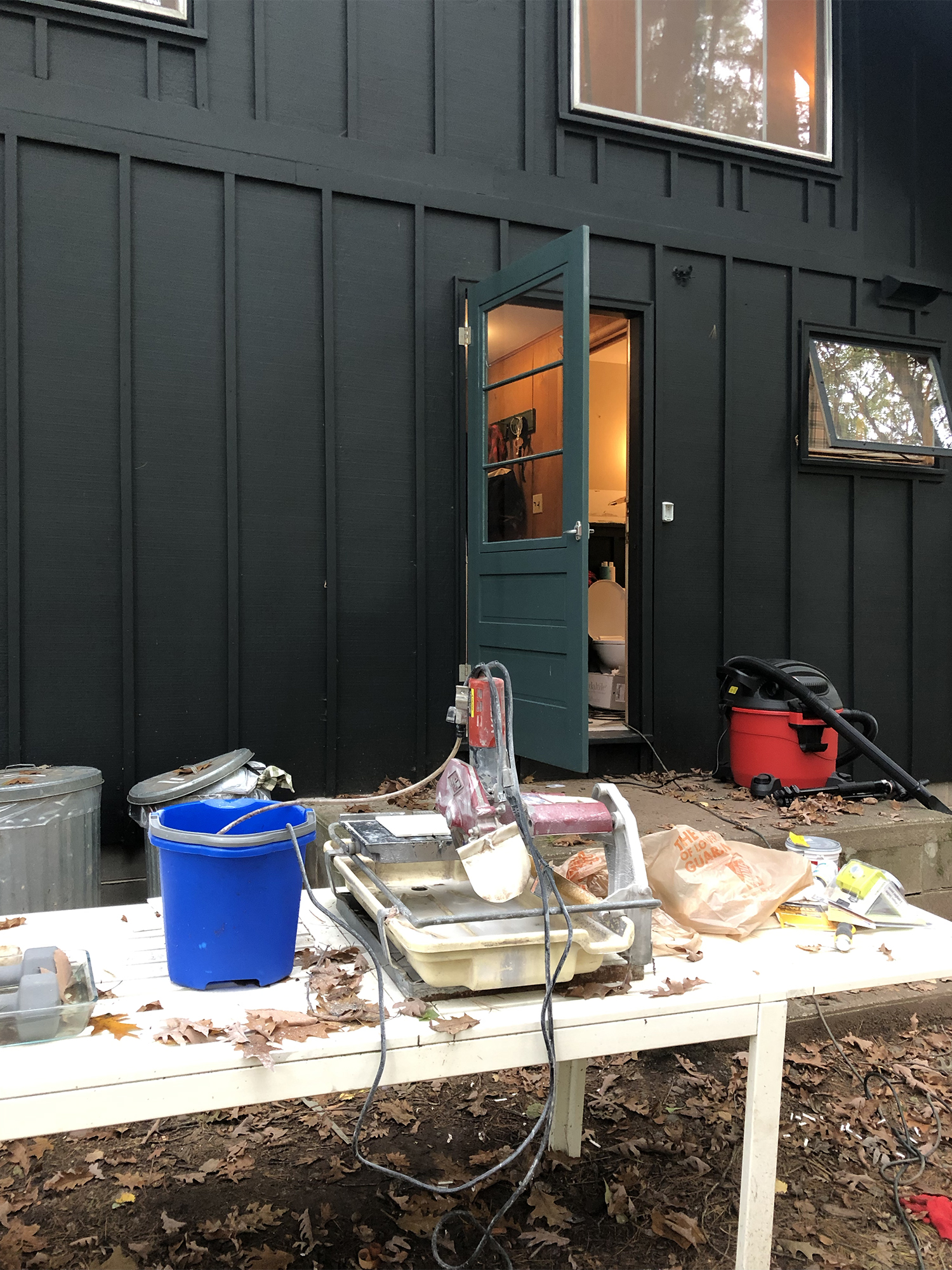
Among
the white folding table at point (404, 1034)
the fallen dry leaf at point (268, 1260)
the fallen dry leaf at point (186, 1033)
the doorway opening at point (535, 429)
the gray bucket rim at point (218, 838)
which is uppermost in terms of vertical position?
Answer: the doorway opening at point (535, 429)

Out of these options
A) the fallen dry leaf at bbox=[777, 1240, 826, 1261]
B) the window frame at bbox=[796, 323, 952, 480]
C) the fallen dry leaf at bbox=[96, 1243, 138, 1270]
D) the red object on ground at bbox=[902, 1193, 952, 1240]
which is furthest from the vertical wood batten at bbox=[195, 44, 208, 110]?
the red object on ground at bbox=[902, 1193, 952, 1240]

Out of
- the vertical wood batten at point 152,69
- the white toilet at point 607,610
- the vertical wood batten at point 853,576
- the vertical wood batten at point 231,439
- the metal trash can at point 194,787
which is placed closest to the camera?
the metal trash can at point 194,787

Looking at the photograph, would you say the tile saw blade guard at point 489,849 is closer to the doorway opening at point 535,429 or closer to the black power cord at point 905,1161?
the black power cord at point 905,1161

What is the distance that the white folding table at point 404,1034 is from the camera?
1294 millimetres

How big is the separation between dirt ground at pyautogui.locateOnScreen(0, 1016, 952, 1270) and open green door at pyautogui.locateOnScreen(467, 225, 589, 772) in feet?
5.06

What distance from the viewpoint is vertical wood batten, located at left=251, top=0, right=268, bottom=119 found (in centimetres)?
418

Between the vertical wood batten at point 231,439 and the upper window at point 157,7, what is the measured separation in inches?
27.0

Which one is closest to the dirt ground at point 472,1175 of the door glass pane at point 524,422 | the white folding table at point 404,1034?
the white folding table at point 404,1034

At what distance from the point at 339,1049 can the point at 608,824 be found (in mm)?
623

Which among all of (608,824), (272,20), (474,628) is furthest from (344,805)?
(272,20)

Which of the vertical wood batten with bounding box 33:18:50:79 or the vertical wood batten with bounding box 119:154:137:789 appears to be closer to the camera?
the vertical wood batten with bounding box 33:18:50:79

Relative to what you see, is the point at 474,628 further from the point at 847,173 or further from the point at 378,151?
the point at 847,173

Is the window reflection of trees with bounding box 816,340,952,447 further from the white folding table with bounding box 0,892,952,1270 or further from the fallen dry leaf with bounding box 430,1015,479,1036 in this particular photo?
the fallen dry leaf with bounding box 430,1015,479,1036

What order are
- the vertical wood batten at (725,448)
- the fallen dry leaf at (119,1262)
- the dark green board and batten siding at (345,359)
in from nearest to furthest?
the fallen dry leaf at (119,1262) → the dark green board and batten siding at (345,359) → the vertical wood batten at (725,448)
